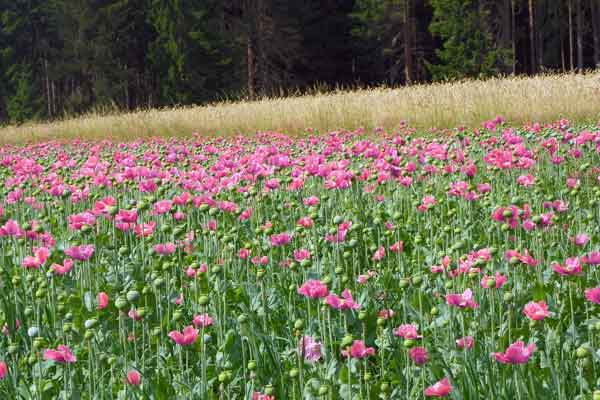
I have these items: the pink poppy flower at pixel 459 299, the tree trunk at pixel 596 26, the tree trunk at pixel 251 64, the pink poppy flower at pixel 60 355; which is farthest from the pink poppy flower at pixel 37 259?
the tree trunk at pixel 596 26

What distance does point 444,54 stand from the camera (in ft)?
112

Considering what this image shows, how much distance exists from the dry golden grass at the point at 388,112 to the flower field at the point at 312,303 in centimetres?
638

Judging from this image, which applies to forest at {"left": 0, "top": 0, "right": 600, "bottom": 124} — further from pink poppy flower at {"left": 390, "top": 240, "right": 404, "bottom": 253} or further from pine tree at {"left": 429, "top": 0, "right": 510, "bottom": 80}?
pink poppy flower at {"left": 390, "top": 240, "right": 404, "bottom": 253}

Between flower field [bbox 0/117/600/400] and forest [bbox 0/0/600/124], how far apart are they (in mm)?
24505

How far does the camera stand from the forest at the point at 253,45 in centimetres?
3306

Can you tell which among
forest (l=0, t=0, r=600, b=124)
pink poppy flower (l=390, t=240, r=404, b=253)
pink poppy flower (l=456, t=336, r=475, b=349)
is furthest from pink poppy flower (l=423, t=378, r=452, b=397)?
forest (l=0, t=0, r=600, b=124)

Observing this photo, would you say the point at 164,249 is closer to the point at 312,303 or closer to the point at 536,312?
the point at 312,303

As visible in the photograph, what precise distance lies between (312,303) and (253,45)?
99.6 ft

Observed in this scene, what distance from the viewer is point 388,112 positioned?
1212 cm

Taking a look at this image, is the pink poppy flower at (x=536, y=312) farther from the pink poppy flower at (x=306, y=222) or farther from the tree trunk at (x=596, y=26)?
the tree trunk at (x=596, y=26)

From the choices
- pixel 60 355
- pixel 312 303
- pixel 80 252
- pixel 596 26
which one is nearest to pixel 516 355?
pixel 60 355

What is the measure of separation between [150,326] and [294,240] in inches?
43.6

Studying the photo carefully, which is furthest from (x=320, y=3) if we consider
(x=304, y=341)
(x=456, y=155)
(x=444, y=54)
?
(x=304, y=341)

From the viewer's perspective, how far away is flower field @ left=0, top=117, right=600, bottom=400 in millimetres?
1830
